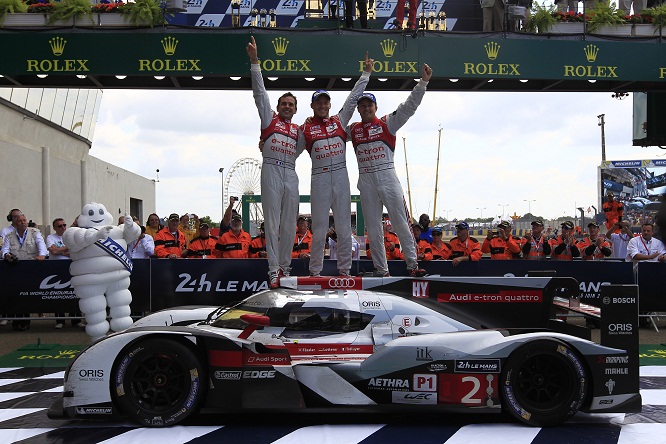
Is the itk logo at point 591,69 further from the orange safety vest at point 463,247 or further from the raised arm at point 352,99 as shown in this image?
the raised arm at point 352,99

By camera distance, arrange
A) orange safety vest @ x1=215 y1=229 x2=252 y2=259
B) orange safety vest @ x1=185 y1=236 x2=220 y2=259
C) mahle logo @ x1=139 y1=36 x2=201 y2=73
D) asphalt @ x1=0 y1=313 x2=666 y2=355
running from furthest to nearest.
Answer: orange safety vest @ x1=185 y1=236 x2=220 y2=259 < orange safety vest @ x1=215 y1=229 x2=252 y2=259 < mahle logo @ x1=139 y1=36 x2=201 y2=73 < asphalt @ x1=0 y1=313 x2=666 y2=355

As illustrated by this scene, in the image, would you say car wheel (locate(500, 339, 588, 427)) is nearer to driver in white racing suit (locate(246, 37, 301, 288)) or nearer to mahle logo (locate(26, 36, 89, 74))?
driver in white racing suit (locate(246, 37, 301, 288))

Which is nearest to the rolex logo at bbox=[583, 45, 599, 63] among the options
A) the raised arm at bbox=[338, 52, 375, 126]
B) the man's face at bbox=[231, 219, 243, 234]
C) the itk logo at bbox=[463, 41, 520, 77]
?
the itk logo at bbox=[463, 41, 520, 77]

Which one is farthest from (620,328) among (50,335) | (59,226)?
(59,226)

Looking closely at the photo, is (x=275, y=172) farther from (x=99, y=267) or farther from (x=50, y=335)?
(x=50, y=335)

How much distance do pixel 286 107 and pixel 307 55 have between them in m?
2.87

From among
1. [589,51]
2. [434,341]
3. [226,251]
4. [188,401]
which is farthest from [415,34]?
[188,401]

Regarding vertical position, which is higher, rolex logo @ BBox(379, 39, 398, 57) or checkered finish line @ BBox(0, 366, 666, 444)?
rolex logo @ BBox(379, 39, 398, 57)

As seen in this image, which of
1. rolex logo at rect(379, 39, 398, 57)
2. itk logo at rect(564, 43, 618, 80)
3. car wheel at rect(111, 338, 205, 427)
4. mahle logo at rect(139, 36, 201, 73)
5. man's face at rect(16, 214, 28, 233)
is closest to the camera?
car wheel at rect(111, 338, 205, 427)

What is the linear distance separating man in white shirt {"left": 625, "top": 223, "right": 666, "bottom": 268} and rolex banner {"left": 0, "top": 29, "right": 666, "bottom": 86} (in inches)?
94.9

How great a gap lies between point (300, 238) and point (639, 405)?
642 cm

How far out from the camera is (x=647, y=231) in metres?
11.1

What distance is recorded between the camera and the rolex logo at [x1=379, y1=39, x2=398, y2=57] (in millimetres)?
10297

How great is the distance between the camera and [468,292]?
605 cm
